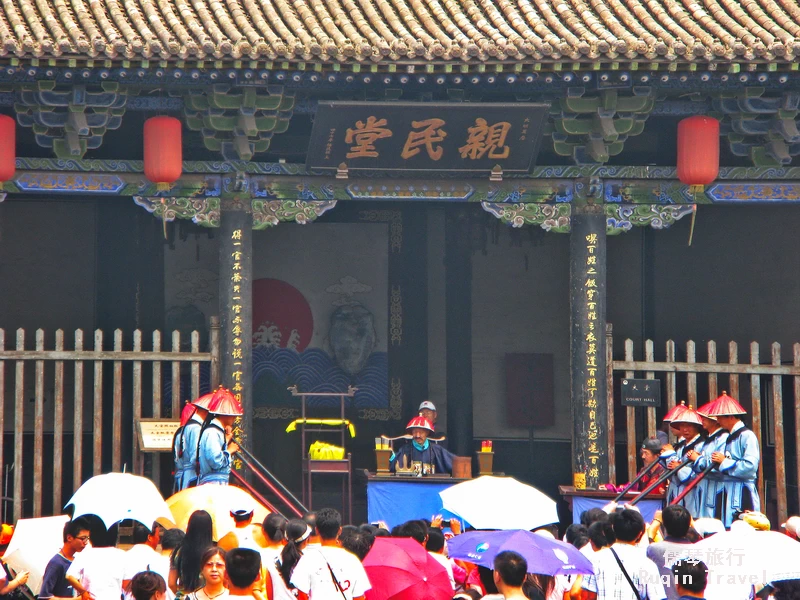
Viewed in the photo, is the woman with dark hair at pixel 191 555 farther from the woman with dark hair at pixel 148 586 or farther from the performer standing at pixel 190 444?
the performer standing at pixel 190 444

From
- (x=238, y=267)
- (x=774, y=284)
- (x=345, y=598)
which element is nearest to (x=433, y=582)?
(x=345, y=598)

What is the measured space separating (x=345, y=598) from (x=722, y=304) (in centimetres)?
861

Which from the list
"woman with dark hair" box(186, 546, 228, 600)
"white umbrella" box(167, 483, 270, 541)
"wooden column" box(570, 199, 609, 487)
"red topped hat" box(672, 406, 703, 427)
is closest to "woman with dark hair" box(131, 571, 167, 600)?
"woman with dark hair" box(186, 546, 228, 600)

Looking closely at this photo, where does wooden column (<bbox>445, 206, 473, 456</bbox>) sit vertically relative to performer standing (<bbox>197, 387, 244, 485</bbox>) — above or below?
above

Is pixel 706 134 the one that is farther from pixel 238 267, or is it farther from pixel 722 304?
pixel 238 267

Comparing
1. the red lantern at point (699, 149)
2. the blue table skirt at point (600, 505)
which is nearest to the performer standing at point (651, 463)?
the blue table skirt at point (600, 505)

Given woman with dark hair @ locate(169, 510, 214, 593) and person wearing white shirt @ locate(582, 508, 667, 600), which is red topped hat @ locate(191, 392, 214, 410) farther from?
person wearing white shirt @ locate(582, 508, 667, 600)

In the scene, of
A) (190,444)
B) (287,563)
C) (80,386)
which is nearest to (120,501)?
(287,563)

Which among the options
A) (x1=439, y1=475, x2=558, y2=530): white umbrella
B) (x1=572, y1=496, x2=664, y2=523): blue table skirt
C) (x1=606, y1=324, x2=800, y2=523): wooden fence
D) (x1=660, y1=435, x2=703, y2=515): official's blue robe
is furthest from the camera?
(x1=606, y1=324, x2=800, y2=523): wooden fence

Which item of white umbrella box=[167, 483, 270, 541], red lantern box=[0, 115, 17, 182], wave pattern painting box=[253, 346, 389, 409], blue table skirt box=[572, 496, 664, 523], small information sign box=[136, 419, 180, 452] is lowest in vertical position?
blue table skirt box=[572, 496, 664, 523]

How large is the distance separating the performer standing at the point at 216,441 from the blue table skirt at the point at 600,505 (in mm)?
3271

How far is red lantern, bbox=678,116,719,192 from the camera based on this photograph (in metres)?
11.7

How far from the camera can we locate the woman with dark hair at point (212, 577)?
5.71m

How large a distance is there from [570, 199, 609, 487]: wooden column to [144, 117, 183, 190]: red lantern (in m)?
3.86
